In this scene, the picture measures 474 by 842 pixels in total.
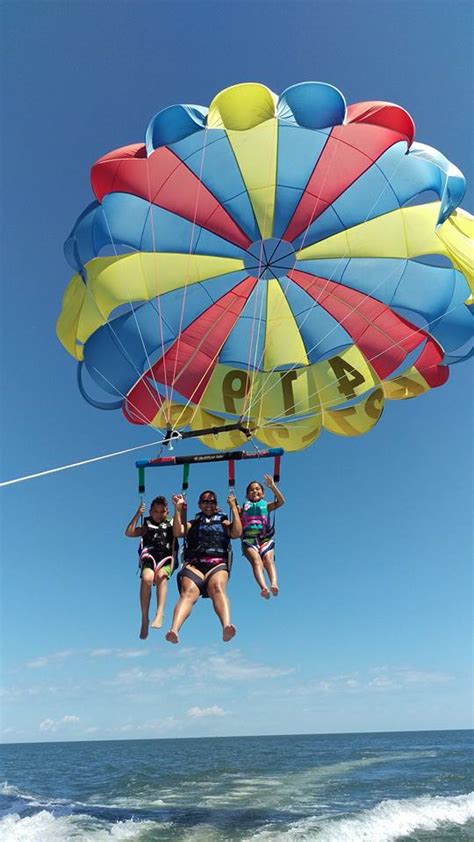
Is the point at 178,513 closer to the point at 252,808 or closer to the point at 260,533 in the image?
the point at 260,533

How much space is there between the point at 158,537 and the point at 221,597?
2.88 feet

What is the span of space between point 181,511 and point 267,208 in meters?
3.88

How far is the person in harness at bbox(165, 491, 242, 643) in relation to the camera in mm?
5664

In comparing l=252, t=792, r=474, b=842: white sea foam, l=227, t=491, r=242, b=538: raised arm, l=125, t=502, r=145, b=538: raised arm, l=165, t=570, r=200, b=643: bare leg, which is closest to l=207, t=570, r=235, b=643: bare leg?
l=165, t=570, r=200, b=643: bare leg

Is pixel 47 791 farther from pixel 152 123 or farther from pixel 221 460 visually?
pixel 152 123

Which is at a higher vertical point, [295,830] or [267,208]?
[267,208]

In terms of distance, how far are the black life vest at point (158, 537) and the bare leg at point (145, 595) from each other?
0.21 metres

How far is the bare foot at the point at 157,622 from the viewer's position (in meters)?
5.55

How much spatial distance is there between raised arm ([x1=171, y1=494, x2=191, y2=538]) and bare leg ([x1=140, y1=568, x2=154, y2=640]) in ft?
1.60

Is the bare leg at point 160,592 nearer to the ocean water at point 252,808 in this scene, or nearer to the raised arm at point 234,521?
the raised arm at point 234,521

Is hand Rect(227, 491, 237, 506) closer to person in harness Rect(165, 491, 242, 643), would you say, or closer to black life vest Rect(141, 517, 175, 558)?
person in harness Rect(165, 491, 242, 643)

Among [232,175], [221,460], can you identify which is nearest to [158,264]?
[232,175]

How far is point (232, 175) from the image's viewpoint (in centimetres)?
741

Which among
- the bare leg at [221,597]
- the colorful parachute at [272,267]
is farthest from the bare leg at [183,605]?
the colorful parachute at [272,267]
